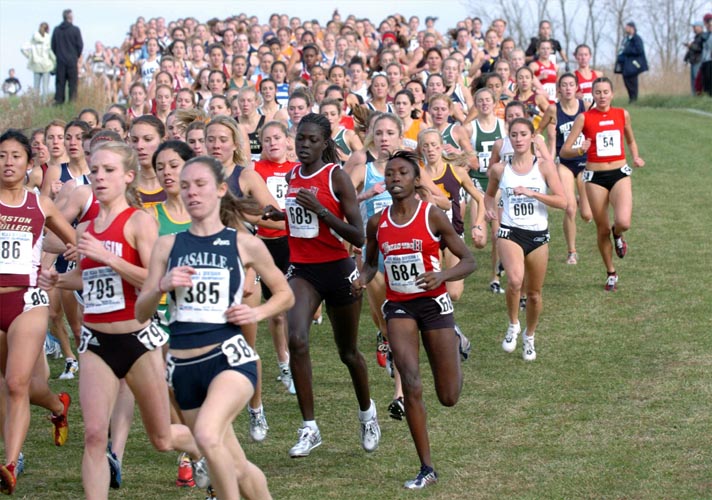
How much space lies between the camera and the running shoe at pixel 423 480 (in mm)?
7582

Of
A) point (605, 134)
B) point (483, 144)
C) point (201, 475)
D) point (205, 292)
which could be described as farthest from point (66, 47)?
point (205, 292)

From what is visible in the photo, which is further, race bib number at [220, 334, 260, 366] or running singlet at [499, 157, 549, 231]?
running singlet at [499, 157, 549, 231]

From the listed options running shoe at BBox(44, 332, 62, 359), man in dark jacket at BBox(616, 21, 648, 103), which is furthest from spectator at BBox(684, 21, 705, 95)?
running shoe at BBox(44, 332, 62, 359)

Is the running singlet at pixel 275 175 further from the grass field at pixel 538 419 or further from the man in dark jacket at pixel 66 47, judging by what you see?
the man in dark jacket at pixel 66 47

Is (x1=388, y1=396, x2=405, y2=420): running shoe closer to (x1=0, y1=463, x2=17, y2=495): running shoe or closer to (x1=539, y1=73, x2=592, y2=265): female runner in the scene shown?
(x1=0, y1=463, x2=17, y2=495): running shoe

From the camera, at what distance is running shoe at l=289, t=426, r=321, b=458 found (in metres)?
8.32

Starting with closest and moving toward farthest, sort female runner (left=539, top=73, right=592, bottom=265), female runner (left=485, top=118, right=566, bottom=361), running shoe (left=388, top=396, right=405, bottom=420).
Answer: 1. running shoe (left=388, top=396, right=405, bottom=420)
2. female runner (left=485, top=118, right=566, bottom=361)
3. female runner (left=539, top=73, right=592, bottom=265)

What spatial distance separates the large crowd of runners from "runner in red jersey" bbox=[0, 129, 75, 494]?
13mm

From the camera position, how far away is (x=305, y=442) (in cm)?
837

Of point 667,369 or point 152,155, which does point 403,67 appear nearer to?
point 667,369

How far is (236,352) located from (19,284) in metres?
2.10

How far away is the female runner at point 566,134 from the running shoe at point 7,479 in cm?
923

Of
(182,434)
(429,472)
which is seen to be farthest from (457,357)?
(182,434)

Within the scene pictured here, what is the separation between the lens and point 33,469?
8344 millimetres
